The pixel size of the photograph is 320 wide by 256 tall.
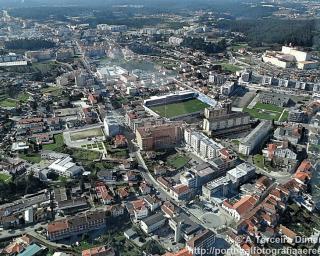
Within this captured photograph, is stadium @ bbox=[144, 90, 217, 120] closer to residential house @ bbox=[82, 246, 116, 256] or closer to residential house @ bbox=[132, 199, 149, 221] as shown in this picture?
residential house @ bbox=[132, 199, 149, 221]

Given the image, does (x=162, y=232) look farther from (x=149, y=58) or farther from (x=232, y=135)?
(x=149, y=58)

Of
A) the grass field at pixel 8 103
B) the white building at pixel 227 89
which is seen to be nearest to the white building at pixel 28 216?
the grass field at pixel 8 103

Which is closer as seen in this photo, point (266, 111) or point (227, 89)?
point (266, 111)

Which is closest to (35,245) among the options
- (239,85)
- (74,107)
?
(74,107)

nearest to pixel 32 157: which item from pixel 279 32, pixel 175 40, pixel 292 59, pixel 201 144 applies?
pixel 201 144

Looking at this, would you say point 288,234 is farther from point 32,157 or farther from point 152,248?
point 32,157

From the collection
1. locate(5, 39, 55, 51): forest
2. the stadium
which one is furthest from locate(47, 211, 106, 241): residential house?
locate(5, 39, 55, 51): forest
